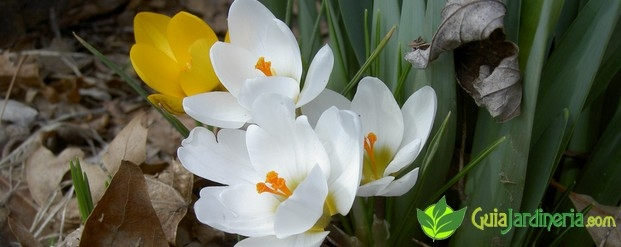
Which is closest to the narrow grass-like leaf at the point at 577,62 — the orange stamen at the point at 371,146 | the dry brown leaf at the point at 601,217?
the dry brown leaf at the point at 601,217

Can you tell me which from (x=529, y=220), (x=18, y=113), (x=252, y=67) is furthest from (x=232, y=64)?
(x=18, y=113)

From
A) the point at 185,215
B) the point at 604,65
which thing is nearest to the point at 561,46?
the point at 604,65

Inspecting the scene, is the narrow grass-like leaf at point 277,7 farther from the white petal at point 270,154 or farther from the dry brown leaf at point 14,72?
the dry brown leaf at point 14,72

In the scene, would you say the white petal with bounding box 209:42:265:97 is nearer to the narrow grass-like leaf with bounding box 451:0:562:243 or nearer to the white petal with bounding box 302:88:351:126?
the white petal with bounding box 302:88:351:126

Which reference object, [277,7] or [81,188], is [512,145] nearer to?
[277,7]

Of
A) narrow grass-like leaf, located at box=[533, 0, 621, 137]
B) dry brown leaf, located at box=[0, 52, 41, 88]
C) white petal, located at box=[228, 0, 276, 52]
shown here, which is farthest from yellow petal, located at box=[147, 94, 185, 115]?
dry brown leaf, located at box=[0, 52, 41, 88]

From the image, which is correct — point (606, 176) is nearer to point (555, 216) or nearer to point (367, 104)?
point (555, 216)
